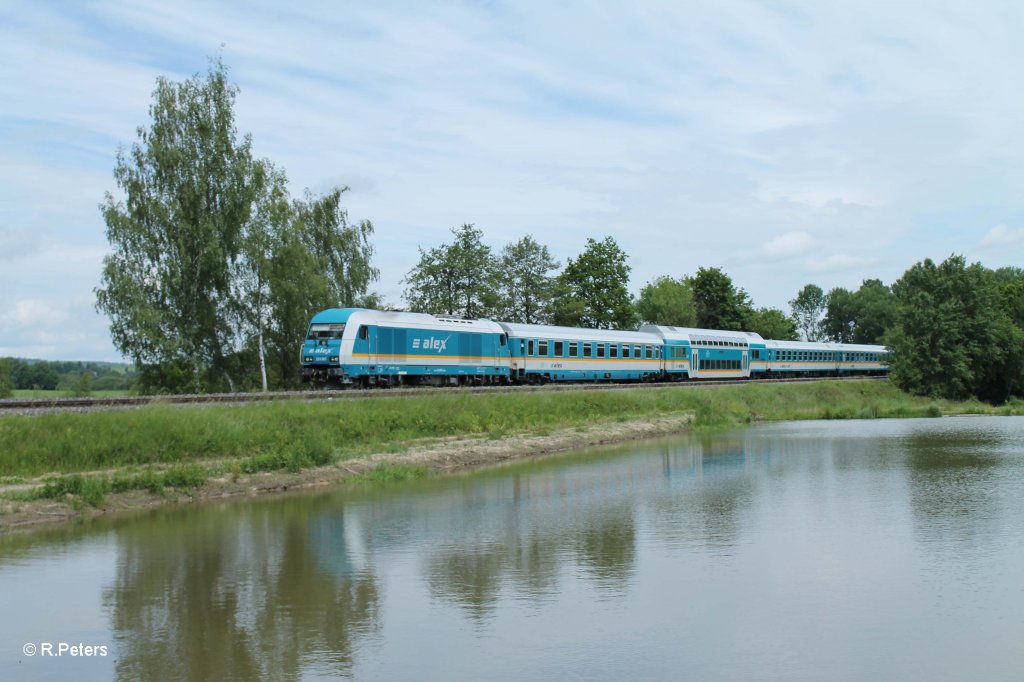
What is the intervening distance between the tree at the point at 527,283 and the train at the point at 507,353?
16.8m

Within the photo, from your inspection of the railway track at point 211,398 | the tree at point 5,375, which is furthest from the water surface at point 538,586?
the tree at point 5,375

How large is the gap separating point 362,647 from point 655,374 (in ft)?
166

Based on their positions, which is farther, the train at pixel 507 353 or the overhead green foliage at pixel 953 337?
the overhead green foliage at pixel 953 337

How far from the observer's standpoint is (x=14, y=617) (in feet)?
42.3

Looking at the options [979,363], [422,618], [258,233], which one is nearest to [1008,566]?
[422,618]

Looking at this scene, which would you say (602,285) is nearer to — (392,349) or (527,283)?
(527,283)

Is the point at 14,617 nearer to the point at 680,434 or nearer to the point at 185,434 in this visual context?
the point at 185,434

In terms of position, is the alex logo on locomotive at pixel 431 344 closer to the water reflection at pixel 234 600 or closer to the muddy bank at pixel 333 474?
the muddy bank at pixel 333 474

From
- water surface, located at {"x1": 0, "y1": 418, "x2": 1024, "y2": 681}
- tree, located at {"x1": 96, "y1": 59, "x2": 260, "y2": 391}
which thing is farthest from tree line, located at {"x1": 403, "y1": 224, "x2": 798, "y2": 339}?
water surface, located at {"x1": 0, "y1": 418, "x2": 1024, "y2": 681}

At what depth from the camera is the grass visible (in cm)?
2206

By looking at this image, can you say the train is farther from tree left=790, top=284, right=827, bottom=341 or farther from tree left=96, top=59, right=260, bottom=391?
tree left=790, top=284, right=827, bottom=341

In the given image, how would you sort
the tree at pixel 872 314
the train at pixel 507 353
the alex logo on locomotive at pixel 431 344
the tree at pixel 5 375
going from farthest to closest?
the tree at pixel 872 314
the tree at pixel 5 375
the alex logo on locomotive at pixel 431 344
the train at pixel 507 353

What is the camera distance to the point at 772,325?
12169 centimetres

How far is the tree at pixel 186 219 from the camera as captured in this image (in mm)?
44531
